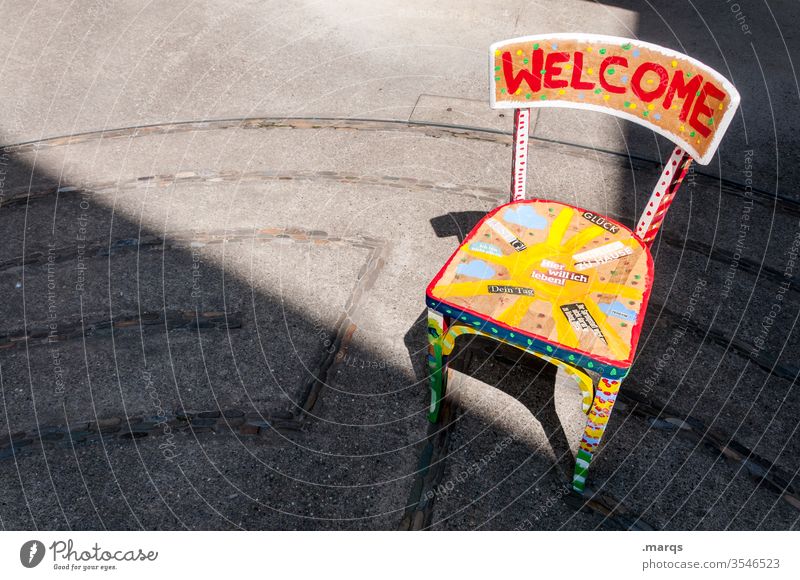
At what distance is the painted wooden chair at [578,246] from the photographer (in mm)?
3094

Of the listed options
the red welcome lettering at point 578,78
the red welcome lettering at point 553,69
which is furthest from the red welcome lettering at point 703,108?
the red welcome lettering at point 553,69

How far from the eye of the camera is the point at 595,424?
10.6ft

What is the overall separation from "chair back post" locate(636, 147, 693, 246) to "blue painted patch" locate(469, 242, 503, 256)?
29.3 inches

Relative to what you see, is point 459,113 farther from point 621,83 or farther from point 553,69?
→ point 621,83

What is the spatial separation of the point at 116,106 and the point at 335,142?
2.13 m

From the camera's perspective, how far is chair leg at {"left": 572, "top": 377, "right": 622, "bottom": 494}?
9.94 ft

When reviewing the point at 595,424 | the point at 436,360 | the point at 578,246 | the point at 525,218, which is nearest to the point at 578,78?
the point at 525,218

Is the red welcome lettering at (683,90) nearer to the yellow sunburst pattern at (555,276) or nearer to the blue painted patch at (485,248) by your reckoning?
the yellow sunburst pattern at (555,276)

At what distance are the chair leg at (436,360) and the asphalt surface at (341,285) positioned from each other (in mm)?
119

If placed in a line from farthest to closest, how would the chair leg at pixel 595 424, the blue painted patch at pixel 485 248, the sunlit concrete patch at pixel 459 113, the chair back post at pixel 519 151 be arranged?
1. the sunlit concrete patch at pixel 459 113
2. the chair back post at pixel 519 151
3. the blue painted patch at pixel 485 248
4. the chair leg at pixel 595 424

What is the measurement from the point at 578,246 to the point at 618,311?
0.46 metres

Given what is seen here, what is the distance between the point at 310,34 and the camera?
23.4 ft
